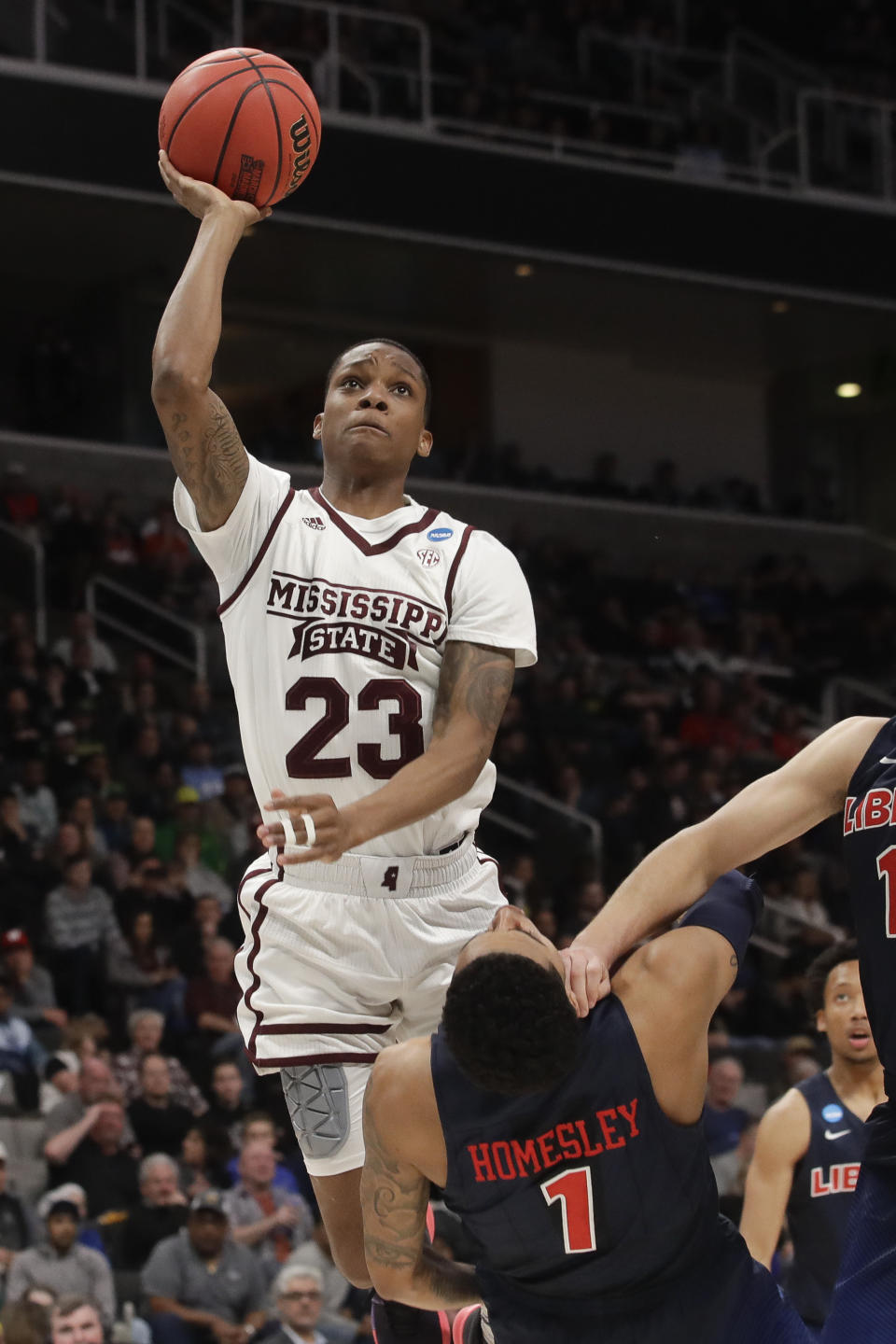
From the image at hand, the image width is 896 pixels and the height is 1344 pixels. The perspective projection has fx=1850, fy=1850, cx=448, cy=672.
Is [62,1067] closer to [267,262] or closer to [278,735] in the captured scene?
[278,735]

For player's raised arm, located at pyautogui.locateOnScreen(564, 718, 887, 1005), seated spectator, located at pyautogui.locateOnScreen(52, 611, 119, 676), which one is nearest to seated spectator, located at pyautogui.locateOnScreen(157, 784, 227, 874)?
seated spectator, located at pyautogui.locateOnScreen(52, 611, 119, 676)

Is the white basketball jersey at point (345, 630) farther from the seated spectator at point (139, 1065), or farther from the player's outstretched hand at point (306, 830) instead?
the seated spectator at point (139, 1065)

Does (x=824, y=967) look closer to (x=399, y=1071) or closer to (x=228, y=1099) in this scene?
(x=399, y=1071)

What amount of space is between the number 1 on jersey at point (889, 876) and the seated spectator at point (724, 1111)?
276 inches

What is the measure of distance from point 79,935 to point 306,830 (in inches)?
299

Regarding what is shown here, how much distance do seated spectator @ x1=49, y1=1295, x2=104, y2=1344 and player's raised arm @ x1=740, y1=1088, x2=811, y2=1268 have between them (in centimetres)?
348

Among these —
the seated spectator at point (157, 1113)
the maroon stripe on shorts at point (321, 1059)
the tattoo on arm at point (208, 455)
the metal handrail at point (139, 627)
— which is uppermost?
the metal handrail at point (139, 627)

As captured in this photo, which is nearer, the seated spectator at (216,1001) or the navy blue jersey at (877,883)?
the navy blue jersey at (877,883)

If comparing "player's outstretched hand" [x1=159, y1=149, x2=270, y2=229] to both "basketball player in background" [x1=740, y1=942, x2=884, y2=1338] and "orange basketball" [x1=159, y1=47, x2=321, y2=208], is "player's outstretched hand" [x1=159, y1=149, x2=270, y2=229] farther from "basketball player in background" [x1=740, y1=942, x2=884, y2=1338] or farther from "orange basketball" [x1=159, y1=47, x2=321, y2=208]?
"basketball player in background" [x1=740, y1=942, x2=884, y2=1338]

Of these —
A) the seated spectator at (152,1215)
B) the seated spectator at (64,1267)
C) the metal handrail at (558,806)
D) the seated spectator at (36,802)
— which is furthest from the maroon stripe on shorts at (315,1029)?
the metal handrail at (558,806)

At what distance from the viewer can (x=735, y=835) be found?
12.5 ft

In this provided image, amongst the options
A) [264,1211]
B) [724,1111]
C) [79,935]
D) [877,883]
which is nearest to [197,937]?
[79,935]

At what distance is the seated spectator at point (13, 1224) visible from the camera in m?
8.52

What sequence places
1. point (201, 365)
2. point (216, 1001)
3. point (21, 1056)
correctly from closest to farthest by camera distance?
point (201, 365) → point (21, 1056) → point (216, 1001)
